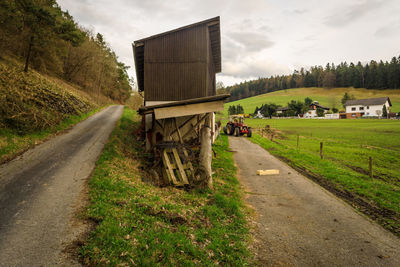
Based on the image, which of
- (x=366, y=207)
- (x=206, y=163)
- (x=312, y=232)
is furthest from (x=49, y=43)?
(x=366, y=207)

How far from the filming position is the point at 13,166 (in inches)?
321

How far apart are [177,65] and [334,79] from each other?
139004 millimetres

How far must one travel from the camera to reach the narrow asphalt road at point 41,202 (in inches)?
151

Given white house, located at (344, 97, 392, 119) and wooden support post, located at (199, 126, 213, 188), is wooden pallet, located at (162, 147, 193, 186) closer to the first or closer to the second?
wooden support post, located at (199, 126, 213, 188)

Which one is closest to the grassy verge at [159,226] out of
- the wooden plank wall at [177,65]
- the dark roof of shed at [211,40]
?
the wooden plank wall at [177,65]

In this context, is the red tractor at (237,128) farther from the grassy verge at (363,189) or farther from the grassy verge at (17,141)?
the grassy verge at (17,141)

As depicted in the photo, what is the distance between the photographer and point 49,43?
20328 mm

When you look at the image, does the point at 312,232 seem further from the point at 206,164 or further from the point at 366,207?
the point at 206,164

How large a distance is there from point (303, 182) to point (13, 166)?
13.6 metres

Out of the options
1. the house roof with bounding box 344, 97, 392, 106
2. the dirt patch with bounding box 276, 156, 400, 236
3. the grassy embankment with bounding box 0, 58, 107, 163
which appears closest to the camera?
the dirt patch with bounding box 276, 156, 400, 236

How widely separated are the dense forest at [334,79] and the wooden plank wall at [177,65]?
133m

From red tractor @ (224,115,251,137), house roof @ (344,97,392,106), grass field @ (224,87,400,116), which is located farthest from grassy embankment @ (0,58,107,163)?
house roof @ (344,97,392,106)

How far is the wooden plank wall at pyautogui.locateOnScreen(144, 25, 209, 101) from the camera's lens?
12.5 meters

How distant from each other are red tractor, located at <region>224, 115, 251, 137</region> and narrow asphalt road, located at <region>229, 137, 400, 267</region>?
17656mm
